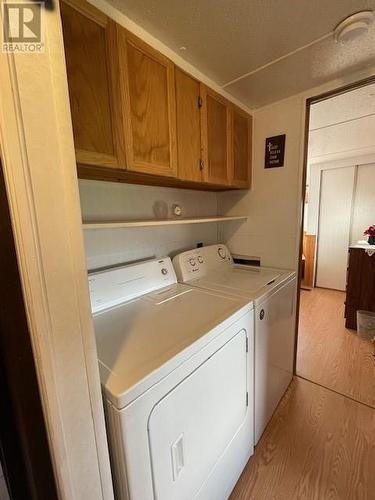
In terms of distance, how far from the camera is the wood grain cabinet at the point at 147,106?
3.39ft

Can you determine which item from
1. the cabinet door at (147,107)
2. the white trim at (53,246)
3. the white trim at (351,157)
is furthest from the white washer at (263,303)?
the white trim at (351,157)

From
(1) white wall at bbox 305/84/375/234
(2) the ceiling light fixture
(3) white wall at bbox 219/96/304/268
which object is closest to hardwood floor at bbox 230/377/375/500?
(3) white wall at bbox 219/96/304/268

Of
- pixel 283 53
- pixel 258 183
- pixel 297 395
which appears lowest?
pixel 297 395

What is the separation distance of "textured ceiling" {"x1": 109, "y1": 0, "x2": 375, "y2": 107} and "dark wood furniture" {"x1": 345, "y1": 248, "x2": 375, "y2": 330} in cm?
199

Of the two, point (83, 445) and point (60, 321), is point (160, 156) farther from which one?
point (83, 445)

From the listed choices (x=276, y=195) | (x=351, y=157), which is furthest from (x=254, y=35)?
(x=351, y=157)

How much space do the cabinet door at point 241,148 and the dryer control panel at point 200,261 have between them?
0.59 meters

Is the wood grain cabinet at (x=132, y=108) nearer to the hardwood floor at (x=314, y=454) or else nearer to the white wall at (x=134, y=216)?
the white wall at (x=134, y=216)

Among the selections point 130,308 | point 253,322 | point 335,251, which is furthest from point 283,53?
point 335,251

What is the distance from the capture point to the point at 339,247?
4008 mm

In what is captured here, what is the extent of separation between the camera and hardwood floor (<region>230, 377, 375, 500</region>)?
1.25 metres

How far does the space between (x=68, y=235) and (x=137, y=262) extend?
1030mm

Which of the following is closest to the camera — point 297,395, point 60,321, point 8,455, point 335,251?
point 60,321

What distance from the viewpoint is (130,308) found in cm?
126
